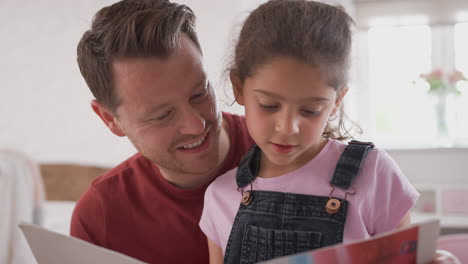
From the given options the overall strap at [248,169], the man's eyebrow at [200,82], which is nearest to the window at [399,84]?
the man's eyebrow at [200,82]

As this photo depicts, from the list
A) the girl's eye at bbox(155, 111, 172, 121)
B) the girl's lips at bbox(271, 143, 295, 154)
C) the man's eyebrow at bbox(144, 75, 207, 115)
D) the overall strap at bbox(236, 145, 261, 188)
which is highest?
the man's eyebrow at bbox(144, 75, 207, 115)

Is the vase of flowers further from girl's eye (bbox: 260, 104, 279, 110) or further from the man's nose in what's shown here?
girl's eye (bbox: 260, 104, 279, 110)

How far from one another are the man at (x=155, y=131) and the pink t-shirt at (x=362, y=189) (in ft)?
0.94

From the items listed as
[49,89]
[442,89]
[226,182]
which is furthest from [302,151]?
[442,89]

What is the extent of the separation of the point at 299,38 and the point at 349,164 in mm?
258

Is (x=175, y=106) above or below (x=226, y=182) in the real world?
above

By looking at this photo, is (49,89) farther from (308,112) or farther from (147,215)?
(308,112)

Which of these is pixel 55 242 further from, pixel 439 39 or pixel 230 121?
pixel 439 39

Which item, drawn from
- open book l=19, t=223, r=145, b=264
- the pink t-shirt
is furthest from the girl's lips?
open book l=19, t=223, r=145, b=264

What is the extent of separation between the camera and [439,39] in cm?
492

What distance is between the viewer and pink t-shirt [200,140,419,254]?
3.24ft

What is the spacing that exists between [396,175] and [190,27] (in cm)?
72

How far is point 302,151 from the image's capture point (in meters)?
1.00

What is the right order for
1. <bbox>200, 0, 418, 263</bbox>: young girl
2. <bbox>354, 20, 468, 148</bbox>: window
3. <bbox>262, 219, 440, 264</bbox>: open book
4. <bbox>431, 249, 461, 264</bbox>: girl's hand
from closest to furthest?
<bbox>262, 219, 440, 264</bbox>: open book, <bbox>431, 249, 461, 264</bbox>: girl's hand, <bbox>200, 0, 418, 263</bbox>: young girl, <bbox>354, 20, 468, 148</bbox>: window
